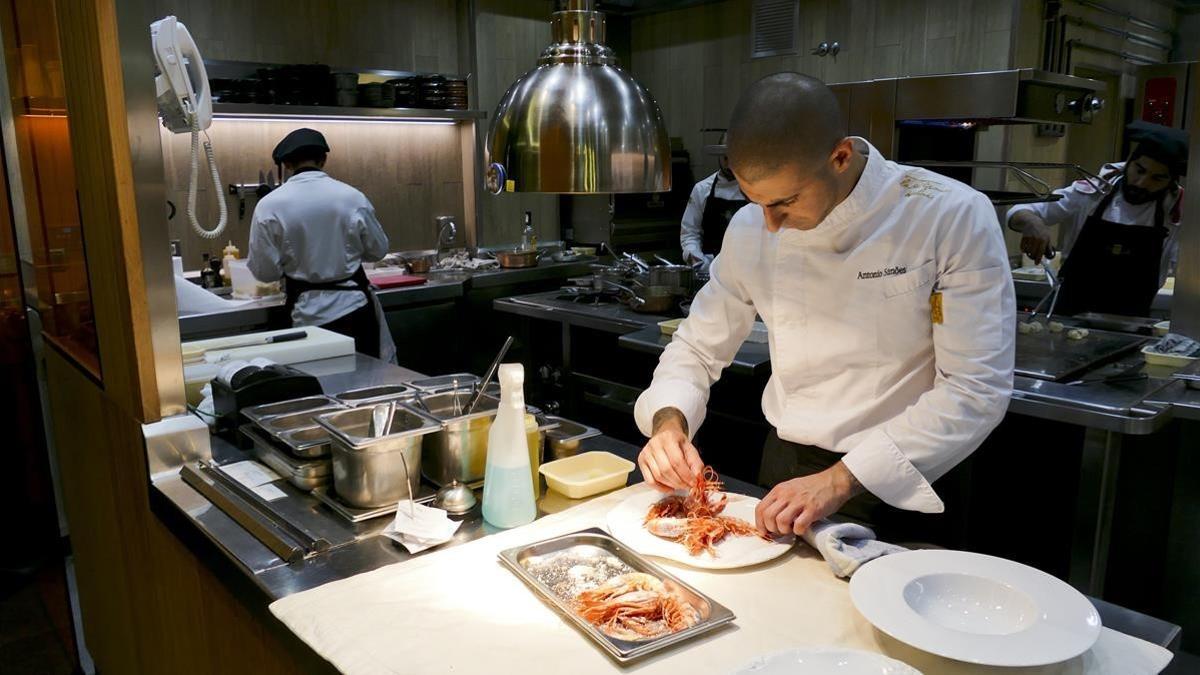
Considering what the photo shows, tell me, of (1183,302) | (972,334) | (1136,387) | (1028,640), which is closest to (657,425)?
(972,334)

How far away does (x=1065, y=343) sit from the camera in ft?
10.8

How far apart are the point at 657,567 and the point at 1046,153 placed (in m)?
5.61

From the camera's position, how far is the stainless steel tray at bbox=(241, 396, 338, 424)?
2.09 metres

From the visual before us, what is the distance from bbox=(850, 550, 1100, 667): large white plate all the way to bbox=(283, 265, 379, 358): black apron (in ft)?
12.0

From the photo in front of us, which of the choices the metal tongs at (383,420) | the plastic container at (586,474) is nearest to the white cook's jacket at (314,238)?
the metal tongs at (383,420)

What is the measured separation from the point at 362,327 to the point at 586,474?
3221mm

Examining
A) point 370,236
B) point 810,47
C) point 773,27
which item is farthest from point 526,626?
point 773,27

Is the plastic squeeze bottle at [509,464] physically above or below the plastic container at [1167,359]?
above

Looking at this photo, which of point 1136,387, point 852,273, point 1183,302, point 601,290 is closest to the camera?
point 852,273

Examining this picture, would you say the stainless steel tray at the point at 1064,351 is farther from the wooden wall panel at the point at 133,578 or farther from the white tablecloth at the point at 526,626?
the wooden wall panel at the point at 133,578

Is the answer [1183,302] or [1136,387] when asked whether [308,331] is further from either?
[1183,302]

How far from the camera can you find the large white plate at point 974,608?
1168mm

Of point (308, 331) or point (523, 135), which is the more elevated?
point (523, 135)

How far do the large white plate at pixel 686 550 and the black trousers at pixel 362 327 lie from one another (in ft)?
10.9
